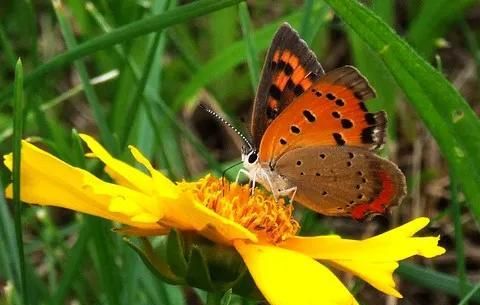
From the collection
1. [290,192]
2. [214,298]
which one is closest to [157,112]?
[290,192]

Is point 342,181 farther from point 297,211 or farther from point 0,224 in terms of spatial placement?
point 297,211

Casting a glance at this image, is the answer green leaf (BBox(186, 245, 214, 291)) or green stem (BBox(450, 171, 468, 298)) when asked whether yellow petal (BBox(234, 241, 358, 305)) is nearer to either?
green leaf (BBox(186, 245, 214, 291))

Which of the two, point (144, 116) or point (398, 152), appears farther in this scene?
point (398, 152)

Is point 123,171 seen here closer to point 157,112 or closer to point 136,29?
point 136,29

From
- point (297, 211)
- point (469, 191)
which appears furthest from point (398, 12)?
point (469, 191)

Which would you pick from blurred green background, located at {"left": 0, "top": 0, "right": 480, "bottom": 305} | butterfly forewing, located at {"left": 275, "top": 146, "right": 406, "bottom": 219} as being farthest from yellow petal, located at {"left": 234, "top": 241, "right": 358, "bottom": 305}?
blurred green background, located at {"left": 0, "top": 0, "right": 480, "bottom": 305}

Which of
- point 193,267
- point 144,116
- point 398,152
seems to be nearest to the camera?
point 193,267

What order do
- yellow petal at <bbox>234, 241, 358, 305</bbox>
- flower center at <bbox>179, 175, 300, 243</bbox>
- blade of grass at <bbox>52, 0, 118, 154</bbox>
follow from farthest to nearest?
blade of grass at <bbox>52, 0, 118, 154</bbox> < flower center at <bbox>179, 175, 300, 243</bbox> < yellow petal at <bbox>234, 241, 358, 305</bbox>
